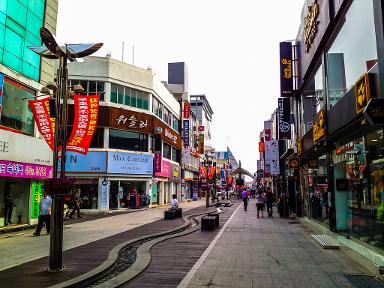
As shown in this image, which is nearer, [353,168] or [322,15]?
[353,168]

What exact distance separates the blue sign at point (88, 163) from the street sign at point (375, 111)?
26972 mm

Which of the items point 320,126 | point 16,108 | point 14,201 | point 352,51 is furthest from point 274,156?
point 16,108

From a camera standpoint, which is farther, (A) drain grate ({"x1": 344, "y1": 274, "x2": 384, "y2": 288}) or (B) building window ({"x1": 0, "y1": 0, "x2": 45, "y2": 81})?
(B) building window ({"x1": 0, "y1": 0, "x2": 45, "y2": 81})

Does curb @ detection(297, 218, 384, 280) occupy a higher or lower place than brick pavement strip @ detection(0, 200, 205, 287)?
higher

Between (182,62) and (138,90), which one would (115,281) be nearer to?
(138,90)

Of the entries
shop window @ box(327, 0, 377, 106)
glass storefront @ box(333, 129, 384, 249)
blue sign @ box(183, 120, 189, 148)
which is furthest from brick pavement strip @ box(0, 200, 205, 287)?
blue sign @ box(183, 120, 189, 148)

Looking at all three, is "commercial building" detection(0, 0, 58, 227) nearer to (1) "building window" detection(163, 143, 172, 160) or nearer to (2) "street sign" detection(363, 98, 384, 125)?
(2) "street sign" detection(363, 98, 384, 125)

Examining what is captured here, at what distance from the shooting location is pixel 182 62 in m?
66.2

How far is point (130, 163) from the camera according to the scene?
32.9 m

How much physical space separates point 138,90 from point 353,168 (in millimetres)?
25416

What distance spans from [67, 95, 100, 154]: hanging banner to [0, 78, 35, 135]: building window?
3296 millimetres

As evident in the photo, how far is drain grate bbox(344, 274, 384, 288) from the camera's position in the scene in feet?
24.9

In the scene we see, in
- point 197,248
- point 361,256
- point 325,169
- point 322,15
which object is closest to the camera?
point 361,256

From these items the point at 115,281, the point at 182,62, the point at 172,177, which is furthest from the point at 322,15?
the point at 182,62
